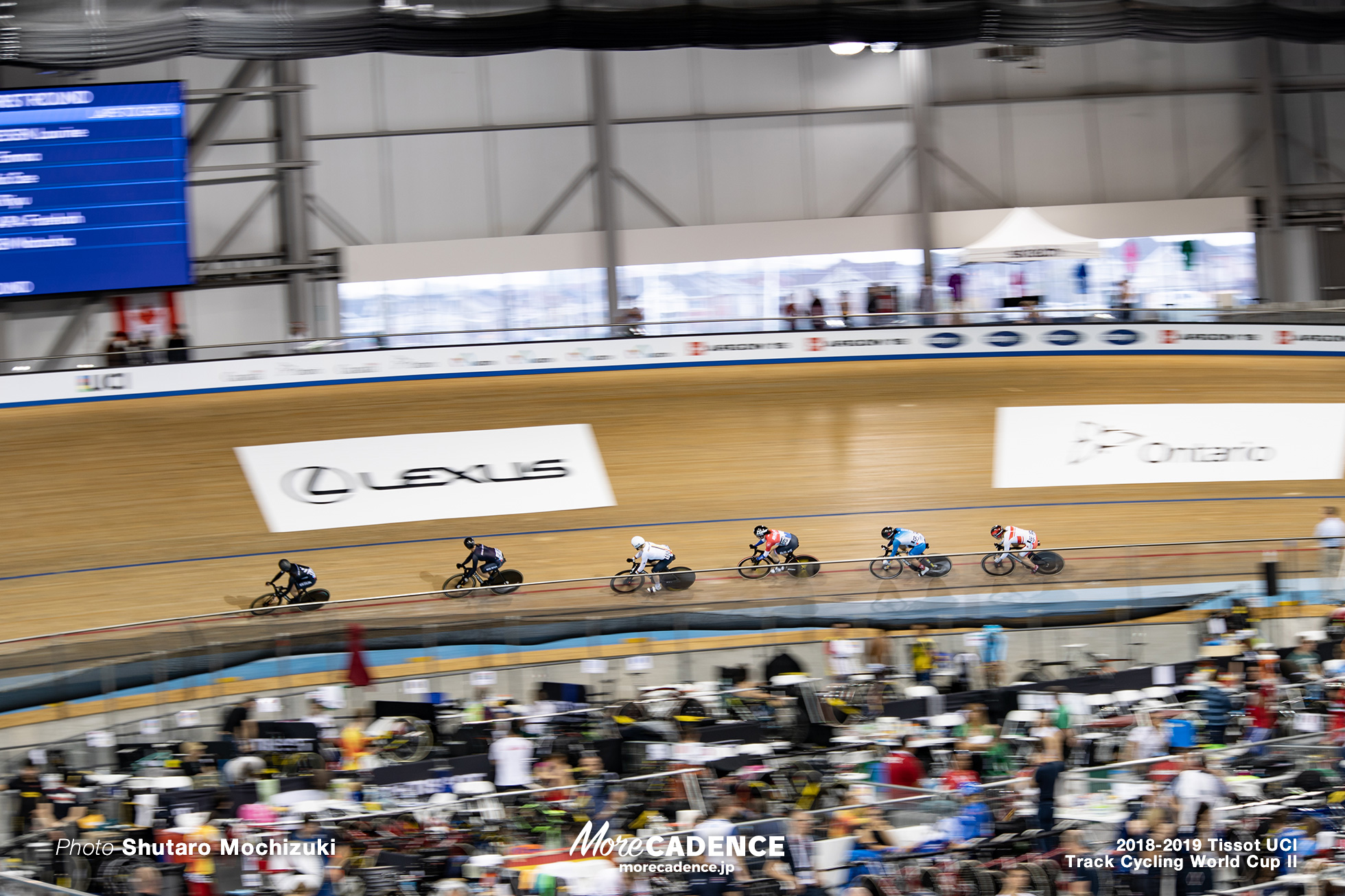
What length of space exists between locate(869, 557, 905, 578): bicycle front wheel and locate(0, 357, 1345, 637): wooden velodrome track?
3.28 metres

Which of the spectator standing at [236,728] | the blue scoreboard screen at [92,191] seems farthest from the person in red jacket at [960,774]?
the blue scoreboard screen at [92,191]

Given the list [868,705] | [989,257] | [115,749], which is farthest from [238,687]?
[989,257]

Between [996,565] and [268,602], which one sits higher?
[996,565]

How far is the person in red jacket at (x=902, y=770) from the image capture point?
6.82 metres

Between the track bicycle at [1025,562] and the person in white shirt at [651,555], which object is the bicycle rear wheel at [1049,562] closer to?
the track bicycle at [1025,562]

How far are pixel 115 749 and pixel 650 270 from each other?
1274cm

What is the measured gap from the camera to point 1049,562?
342 inches

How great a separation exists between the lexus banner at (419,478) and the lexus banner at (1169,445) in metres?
4.40

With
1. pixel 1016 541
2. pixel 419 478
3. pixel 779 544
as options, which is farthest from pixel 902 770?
pixel 419 478

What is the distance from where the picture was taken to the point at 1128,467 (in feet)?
42.3

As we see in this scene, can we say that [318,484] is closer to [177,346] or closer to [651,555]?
[177,346]

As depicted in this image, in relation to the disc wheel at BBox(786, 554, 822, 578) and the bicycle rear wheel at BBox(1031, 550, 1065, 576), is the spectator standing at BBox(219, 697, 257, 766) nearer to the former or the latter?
the disc wheel at BBox(786, 554, 822, 578)

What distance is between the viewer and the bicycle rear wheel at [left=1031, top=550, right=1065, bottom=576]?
8.60 meters

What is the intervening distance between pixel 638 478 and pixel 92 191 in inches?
262
